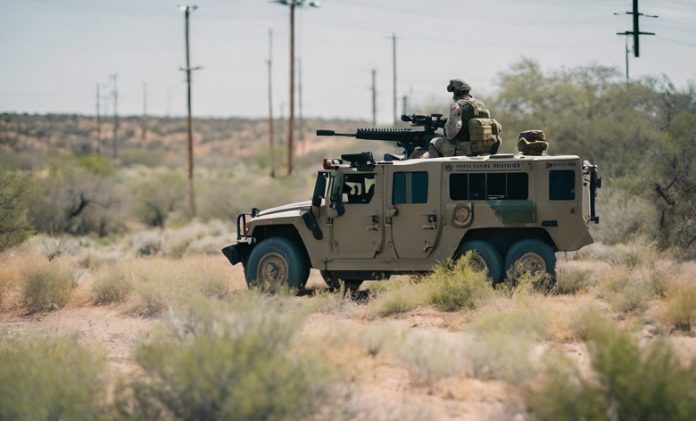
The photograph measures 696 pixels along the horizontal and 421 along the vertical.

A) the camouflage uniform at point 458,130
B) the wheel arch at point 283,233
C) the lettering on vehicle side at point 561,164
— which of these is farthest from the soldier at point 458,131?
the wheel arch at point 283,233

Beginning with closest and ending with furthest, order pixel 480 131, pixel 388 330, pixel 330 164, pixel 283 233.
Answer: pixel 388 330 < pixel 330 164 < pixel 480 131 < pixel 283 233

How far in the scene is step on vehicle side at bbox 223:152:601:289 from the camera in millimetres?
12656

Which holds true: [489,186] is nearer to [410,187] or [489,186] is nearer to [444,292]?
[410,187]

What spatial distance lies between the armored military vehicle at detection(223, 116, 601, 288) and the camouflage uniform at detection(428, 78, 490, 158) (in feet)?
2.67

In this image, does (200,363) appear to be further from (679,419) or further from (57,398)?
(679,419)

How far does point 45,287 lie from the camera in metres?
14.5

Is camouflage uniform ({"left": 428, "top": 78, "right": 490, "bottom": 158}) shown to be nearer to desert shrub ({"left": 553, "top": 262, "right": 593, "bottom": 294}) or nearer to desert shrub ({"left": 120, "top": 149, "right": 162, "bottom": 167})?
desert shrub ({"left": 553, "top": 262, "right": 593, "bottom": 294})

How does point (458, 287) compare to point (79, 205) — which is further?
point (79, 205)

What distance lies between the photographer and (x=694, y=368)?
22.0 ft

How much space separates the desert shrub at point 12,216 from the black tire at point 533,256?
11922mm

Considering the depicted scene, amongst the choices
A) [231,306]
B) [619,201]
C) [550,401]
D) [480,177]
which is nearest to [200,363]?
[231,306]

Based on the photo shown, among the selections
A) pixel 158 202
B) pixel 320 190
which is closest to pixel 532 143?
pixel 320 190

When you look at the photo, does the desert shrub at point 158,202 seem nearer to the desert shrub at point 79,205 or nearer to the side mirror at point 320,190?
the desert shrub at point 79,205

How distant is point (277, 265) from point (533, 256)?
3943 millimetres
